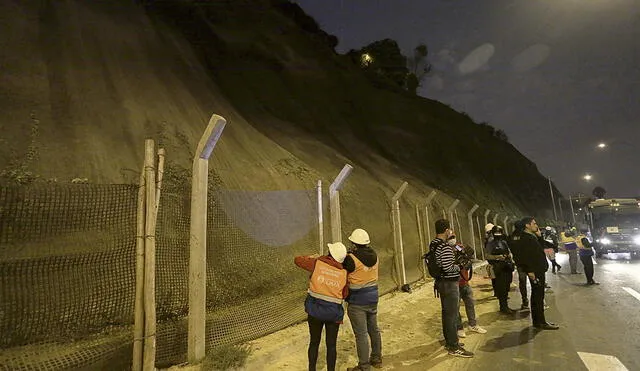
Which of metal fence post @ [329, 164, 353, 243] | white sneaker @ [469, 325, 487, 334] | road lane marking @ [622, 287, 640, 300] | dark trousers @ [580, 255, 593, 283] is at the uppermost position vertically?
metal fence post @ [329, 164, 353, 243]

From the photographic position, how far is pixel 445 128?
33375 millimetres

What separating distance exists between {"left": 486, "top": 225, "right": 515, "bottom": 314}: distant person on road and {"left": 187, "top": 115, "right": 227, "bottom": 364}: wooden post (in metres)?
5.83

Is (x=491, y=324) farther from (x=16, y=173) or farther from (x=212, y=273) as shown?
(x=16, y=173)

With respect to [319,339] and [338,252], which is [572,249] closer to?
[338,252]

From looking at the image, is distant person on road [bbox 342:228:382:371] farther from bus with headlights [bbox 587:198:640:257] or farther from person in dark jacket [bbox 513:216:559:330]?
bus with headlights [bbox 587:198:640:257]

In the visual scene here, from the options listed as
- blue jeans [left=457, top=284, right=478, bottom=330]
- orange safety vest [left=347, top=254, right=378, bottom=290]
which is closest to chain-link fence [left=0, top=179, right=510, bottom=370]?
orange safety vest [left=347, top=254, right=378, bottom=290]

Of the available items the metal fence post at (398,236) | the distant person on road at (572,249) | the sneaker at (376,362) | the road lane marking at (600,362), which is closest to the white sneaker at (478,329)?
the road lane marking at (600,362)

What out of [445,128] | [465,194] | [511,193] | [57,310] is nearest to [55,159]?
[57,310]

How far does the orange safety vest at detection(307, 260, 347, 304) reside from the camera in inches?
147

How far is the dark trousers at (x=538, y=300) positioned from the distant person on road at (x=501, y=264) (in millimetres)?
1113

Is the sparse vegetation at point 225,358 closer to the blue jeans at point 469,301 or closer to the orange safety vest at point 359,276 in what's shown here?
the orange safety vest at point 359,276

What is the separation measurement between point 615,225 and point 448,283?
61.6 ft

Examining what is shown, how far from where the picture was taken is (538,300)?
582 cm

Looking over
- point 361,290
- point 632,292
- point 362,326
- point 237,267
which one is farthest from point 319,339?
point 632,292
